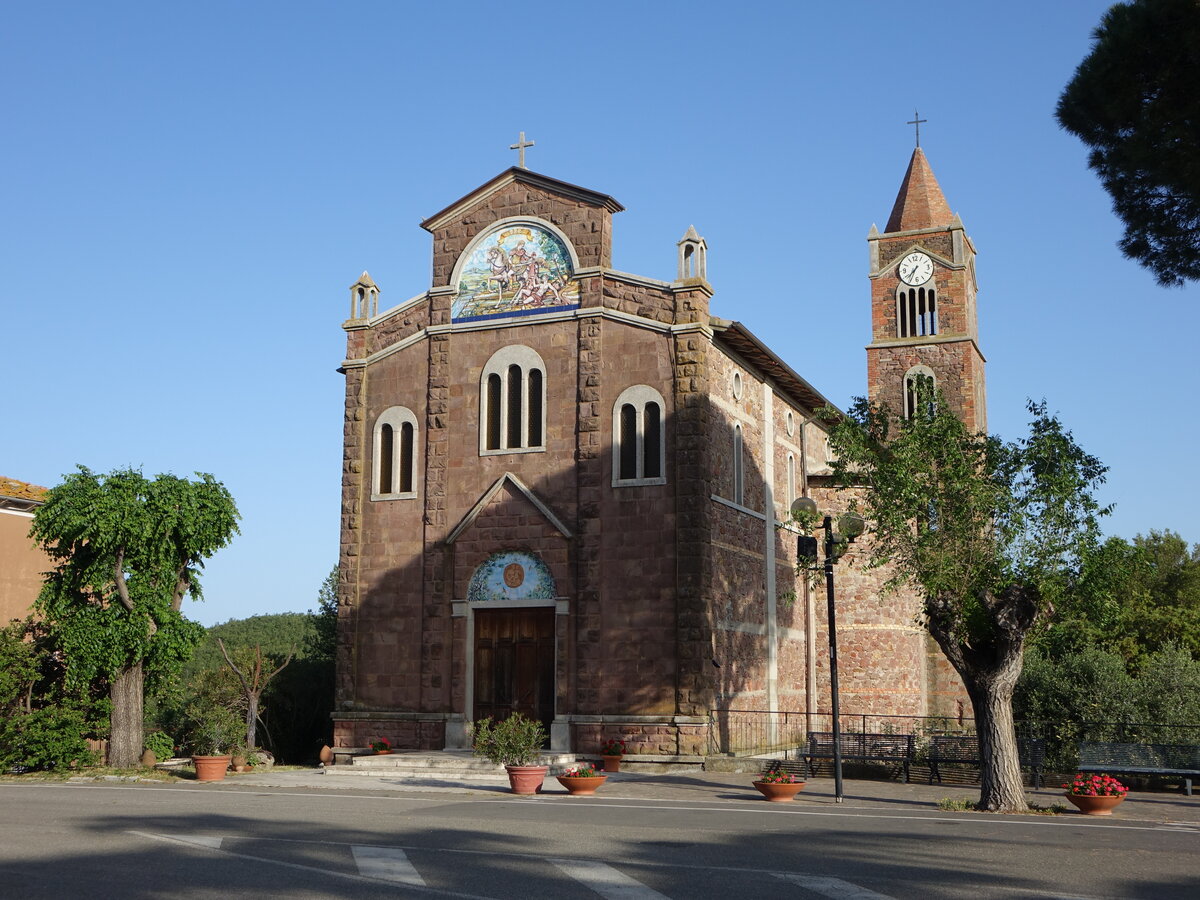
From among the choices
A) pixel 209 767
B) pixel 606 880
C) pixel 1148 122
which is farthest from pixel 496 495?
pixel 1148 122

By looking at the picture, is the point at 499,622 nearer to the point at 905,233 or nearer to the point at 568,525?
the point at 568,525

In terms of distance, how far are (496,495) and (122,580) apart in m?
8.22

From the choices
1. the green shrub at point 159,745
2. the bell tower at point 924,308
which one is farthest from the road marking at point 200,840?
the bell tower at point 924,308

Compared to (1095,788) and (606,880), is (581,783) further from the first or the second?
(606,880)

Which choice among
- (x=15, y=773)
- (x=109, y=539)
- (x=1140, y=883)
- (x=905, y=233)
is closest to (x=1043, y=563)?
(x=1140, y=883)

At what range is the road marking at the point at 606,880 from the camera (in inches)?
380

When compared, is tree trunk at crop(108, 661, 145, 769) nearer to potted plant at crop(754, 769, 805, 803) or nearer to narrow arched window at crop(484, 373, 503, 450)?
narrow arched window at crop(484, 373, 503, 450)

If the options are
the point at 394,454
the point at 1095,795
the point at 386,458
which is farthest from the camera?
the point at 386,458

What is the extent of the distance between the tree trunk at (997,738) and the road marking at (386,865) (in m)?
9.27

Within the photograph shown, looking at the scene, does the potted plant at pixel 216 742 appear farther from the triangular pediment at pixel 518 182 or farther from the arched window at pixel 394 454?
the triangular pediment at pixel 518 182

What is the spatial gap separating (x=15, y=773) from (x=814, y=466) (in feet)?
71.1

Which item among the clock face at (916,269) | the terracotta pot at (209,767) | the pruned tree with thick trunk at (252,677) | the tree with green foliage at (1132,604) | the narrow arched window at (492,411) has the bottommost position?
the terracotta pot at (209,767)

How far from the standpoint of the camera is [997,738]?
17484 millimetres

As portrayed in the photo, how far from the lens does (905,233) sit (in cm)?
4750
